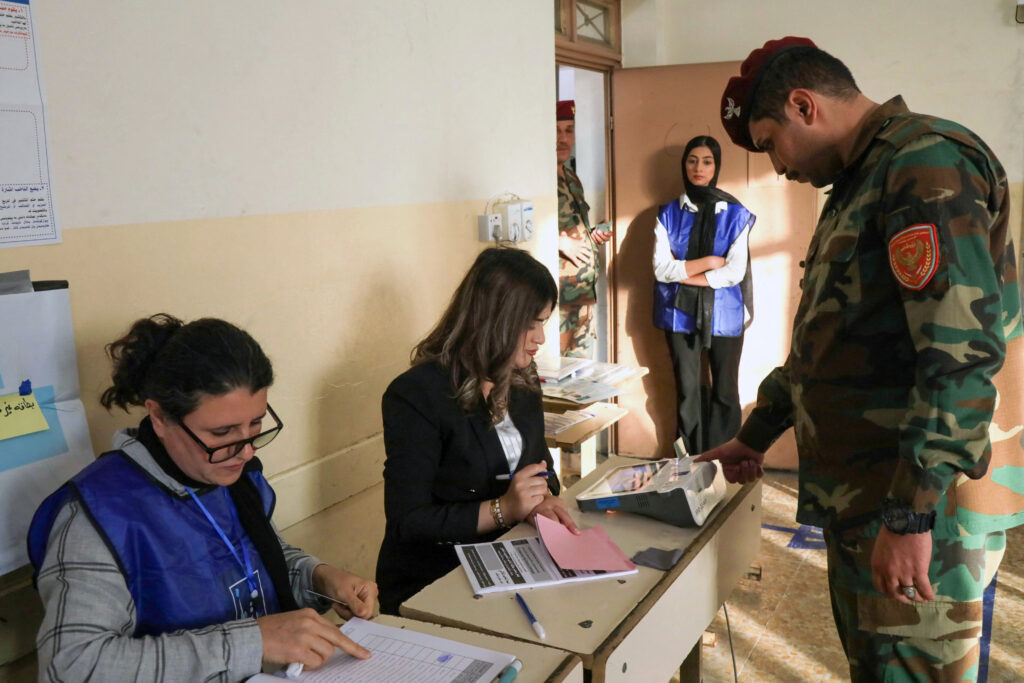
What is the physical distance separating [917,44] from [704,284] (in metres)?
1.55

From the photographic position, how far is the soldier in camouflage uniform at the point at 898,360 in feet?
4.40

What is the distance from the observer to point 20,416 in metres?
1.50

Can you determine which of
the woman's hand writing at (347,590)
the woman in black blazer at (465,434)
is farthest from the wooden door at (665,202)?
the woman's hand writing at (347,590)

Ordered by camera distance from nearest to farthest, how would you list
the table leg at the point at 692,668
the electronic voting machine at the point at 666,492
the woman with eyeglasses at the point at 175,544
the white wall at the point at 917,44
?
the woman with eyeglasses at the point at 175,544
the electronic voting machine at the point at 666,492
the table leg at the point at 692,668
the white wall at the point at 917,44

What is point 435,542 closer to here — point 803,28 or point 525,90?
point 525,90

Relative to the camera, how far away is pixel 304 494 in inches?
89.7

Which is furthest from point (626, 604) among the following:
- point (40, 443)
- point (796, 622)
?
point (796, 622)

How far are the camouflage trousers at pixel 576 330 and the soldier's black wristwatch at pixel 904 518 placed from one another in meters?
3.00

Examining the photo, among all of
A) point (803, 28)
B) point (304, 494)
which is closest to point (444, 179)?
point (304, 494)

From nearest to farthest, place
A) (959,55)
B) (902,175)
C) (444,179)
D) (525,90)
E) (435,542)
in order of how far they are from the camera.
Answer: (902,175)
(435,542)
(444,179)
(525,90)
(959,55)

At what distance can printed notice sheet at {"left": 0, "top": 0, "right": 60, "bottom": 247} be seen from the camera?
1.53 metres

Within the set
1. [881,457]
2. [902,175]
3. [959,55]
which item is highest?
[959,55]

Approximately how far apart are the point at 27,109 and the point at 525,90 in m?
1.85

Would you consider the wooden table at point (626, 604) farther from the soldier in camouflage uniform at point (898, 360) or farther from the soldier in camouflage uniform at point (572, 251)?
the soldier in camouflage uniform at point (572, 251)
